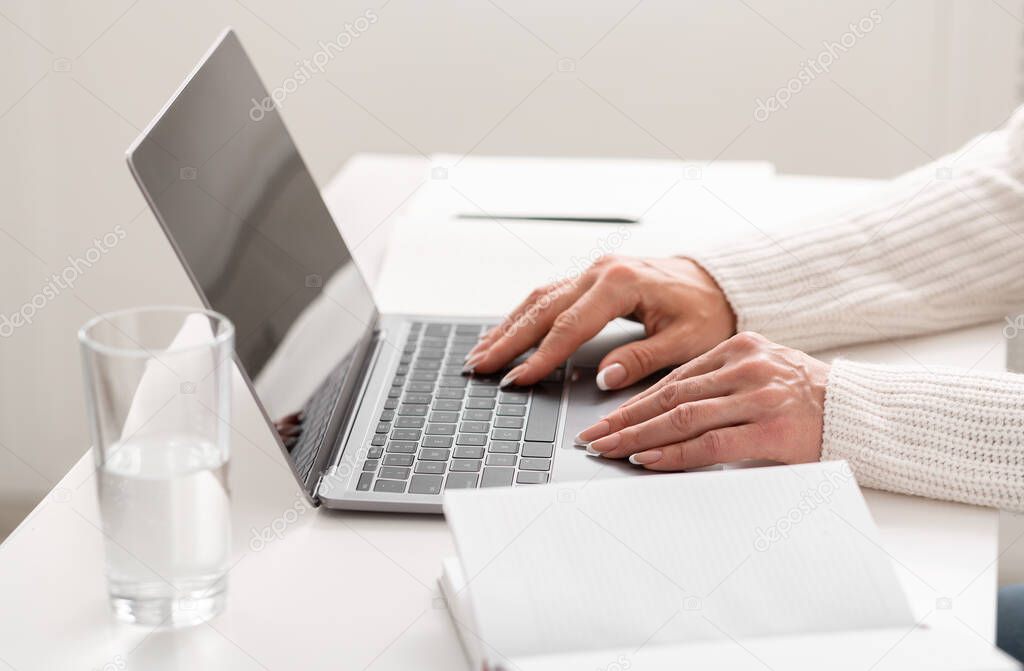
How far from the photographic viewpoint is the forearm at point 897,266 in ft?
3.15

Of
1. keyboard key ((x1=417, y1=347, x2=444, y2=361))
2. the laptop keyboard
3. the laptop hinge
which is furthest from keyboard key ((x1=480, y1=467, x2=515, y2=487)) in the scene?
keyboard key ((x1=417, y1=347, x2=444, y2=361))

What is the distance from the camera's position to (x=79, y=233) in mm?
2111

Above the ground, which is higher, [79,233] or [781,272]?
[781,272]

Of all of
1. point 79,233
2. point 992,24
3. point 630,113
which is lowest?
point 79,233

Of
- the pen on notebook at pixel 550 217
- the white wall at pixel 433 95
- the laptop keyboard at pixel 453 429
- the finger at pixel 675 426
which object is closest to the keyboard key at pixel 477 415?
the laptop keyboard at pixel 453 429

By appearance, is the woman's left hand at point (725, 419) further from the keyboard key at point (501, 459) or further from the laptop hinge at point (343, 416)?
the laptop hinge at point (343, 416)

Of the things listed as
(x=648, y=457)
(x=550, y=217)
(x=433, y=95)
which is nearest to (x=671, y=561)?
(x=648, y=457)

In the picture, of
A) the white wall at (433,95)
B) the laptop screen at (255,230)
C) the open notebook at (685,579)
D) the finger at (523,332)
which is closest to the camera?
the open notebook at (685,579)

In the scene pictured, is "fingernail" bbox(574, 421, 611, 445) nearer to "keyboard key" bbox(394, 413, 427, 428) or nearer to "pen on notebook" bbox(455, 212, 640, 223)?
"keyboard key" bbox(394, 413, 427, 428)

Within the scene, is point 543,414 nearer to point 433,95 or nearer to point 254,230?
point 254,230

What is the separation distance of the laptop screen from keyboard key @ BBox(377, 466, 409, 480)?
78mm

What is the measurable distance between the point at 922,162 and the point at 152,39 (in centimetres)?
142

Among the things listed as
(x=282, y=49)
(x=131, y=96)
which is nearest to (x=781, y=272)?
(x=282, y=49)

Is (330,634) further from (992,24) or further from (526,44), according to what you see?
(992,24)
